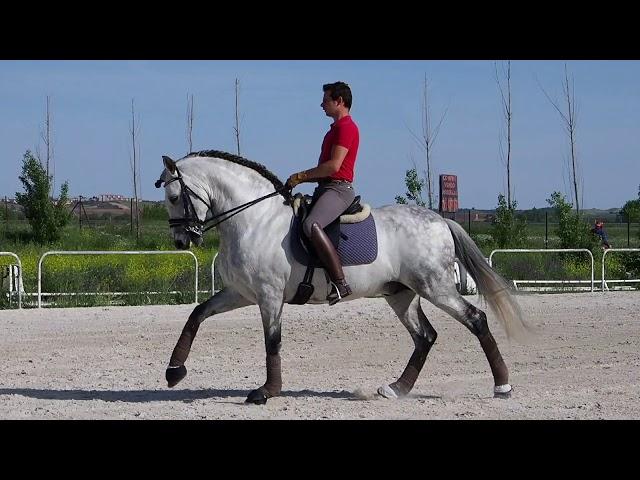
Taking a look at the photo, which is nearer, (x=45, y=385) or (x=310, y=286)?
(x=310, y=286)

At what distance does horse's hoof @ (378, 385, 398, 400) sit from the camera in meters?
9.02

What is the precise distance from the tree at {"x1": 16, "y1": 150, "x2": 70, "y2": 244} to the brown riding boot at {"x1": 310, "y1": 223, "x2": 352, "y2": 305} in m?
28.7

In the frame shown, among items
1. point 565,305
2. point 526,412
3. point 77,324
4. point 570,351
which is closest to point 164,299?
point 77,324

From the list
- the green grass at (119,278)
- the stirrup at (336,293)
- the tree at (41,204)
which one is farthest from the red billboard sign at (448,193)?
the stirrup at (336,293)

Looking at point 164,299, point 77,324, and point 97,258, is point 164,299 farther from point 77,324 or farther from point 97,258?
point 97,258

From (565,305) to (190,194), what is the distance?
1010 centimetres

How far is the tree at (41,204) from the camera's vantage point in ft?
118

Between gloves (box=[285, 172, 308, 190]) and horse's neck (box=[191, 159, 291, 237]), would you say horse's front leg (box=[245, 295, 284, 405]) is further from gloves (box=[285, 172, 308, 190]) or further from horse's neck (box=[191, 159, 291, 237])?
gloves (box=[285, 172, 308, 190])

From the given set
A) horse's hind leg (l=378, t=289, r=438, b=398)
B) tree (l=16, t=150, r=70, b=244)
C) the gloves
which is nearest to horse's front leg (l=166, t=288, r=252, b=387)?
the gloves

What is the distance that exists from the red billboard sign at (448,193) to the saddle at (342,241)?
894 inches

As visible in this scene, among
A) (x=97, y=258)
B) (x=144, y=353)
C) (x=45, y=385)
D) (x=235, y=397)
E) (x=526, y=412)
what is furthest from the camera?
(x=97, y=258)

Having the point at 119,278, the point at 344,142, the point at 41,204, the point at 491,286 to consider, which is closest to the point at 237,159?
the point at 344,142

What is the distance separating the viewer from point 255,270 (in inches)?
335

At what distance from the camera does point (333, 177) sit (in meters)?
8.60
